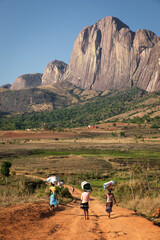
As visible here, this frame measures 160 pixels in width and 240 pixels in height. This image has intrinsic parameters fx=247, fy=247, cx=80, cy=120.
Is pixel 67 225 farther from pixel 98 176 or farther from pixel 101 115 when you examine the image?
pixel 101 115

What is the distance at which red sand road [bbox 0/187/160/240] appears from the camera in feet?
34.7

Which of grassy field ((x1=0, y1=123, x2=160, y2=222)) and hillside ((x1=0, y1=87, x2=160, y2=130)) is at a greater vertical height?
hillside ((x1=0, y1=87, x2=160, y2=130))

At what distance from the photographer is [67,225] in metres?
12.3

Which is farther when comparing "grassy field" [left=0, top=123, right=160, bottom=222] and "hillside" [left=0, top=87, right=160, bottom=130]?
"hillside" [left=0, top=87, right=160, bottom=130]

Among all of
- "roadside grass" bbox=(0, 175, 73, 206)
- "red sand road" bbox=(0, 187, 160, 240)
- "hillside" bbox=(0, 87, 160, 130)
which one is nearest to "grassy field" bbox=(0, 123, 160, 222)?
"roadside grass" bbox=(0, 175, 73, 206)

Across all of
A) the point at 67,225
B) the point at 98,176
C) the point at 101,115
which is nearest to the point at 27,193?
the point at 67,225

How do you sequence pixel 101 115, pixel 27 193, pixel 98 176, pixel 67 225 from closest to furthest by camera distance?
pixel 67 225 < pixel 27 193 < pixel 98 176 < pixel 101 115

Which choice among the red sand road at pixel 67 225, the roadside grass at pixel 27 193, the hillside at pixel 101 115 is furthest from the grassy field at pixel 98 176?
the hillside at pixel 101 115

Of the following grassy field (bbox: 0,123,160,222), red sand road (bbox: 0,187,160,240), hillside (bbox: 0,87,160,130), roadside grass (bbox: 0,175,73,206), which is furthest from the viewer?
hillside (bbox: 0,87,160,130)

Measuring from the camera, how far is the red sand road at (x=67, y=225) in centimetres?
1059

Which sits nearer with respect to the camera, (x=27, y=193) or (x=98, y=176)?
(x=27, y=193)

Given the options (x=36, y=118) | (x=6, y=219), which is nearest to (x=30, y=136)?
(x=36, y=118)

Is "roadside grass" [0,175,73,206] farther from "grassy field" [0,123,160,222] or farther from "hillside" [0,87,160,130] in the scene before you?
"hillside" [0,87,160,130]

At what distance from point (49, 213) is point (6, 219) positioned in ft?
10.1
